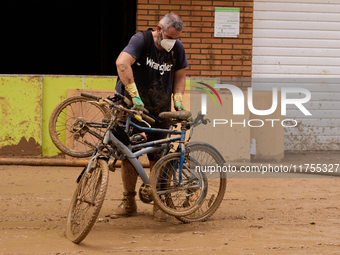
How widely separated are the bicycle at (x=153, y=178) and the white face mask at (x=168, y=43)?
0.66 meters

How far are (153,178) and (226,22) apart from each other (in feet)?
16.9

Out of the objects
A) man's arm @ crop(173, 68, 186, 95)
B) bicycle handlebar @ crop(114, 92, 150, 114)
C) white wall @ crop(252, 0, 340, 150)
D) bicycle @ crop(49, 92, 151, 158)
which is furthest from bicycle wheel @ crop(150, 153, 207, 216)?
white wall @ crop(252, 0, 340, 150)

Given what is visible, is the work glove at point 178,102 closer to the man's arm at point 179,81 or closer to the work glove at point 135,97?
the man's arm at point 179,81

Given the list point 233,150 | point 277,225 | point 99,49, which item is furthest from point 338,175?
point 99,49

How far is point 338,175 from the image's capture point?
7367 millimetres

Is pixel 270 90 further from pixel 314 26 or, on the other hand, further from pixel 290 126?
pixel 314 26

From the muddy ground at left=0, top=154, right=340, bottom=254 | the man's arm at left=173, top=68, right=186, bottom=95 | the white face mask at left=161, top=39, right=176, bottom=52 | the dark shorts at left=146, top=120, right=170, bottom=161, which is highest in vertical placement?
the white face mask at left=161, top=39, right=176, bottom=52

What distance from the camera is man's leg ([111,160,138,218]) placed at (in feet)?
15.6

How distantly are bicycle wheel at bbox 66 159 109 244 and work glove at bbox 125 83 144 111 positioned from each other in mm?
603

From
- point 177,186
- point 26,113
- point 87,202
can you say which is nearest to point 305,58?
point 26,113

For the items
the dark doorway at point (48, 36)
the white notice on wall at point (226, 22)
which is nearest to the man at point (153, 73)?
the white notice on wall at point (226, 22)

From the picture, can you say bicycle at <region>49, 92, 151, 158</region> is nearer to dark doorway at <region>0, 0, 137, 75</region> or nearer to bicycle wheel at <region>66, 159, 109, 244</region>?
bicycle wheel at <region>66, 159, 109, 244</region>

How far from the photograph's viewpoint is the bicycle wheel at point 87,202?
374 cm

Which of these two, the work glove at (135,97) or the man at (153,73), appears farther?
the man at (153,73)
